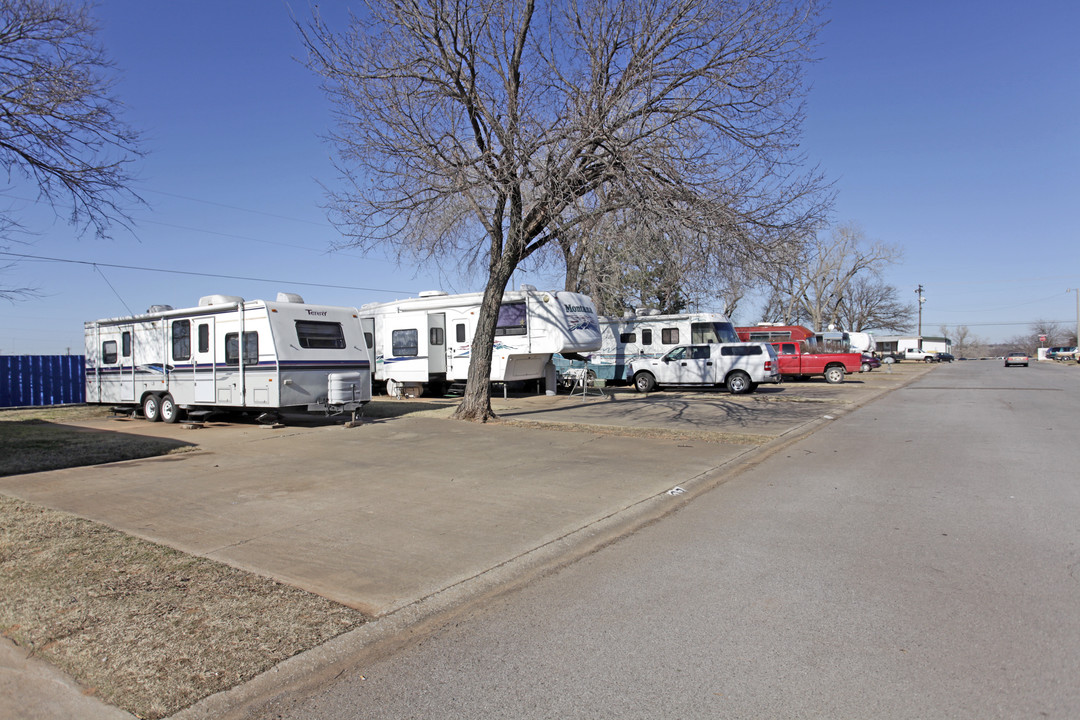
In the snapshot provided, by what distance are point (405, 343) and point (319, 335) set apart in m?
7.28

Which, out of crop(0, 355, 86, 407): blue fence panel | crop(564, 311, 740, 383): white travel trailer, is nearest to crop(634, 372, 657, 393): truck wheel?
crop(564, 311, 740, 383): white travel trailer

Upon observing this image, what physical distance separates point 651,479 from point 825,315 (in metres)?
69.5

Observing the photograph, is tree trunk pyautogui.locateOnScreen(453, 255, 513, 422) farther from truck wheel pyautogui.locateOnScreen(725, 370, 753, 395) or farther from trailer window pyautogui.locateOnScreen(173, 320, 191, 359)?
truck wheel pyautogui.locateOnScreen(725, 370, 753, 395)

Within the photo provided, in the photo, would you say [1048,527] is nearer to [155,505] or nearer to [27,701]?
[27,701]

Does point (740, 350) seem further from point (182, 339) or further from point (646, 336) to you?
point (182, 339)

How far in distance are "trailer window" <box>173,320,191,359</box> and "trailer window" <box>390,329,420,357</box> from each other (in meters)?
7.49

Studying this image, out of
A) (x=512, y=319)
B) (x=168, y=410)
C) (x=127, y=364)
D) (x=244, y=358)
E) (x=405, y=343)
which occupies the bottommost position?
(x=168, y=410)

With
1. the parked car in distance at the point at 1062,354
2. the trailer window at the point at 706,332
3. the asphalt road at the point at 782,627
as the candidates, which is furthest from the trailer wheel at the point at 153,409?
the parked car in distance at the point at 1062,354

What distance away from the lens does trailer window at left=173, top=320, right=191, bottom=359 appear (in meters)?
15.0

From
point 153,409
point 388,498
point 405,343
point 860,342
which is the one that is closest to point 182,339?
point 153,409

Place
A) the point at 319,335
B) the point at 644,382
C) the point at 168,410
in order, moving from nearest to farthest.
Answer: the point at 319,335 → the point at 168,410 → the point at 644,382

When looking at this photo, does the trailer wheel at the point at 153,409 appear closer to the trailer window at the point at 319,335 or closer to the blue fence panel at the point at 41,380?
the trailer window at the point at 319,335

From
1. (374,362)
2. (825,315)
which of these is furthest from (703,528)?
(825,315)

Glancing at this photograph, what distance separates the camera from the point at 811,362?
3009 centimetres
